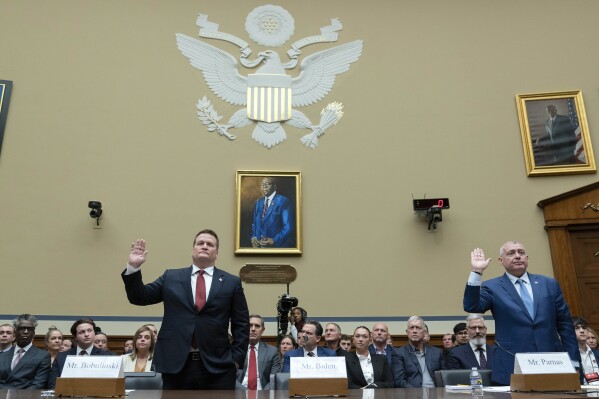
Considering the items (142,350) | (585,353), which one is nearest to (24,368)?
(142,350)

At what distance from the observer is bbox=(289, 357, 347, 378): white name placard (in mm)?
2550

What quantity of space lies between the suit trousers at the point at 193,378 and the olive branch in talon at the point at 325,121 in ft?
17.8

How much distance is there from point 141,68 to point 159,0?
125 cm

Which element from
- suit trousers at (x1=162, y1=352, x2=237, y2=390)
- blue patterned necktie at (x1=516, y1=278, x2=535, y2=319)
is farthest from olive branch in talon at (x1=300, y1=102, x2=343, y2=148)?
suit trousers at (x1=162, y1=352, x2=237, y2=390)

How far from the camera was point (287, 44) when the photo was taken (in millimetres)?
8883

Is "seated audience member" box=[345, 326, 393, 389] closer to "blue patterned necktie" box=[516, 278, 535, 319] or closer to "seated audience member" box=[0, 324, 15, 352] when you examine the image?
"blue patterned necktie" box=[516, 278, 535, 319]

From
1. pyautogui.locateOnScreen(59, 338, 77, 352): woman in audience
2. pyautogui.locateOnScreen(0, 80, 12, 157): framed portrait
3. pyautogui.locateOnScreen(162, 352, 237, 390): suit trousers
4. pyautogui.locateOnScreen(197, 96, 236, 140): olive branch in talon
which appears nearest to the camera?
pyautogui.locateOnScreen(162, 352, 237, 390): suit trousers

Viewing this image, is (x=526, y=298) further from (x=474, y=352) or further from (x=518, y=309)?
(x=474, y=352)

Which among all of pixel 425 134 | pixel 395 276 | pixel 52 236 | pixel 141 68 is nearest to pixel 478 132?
pixel 425 134

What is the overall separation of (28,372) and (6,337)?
0.80m

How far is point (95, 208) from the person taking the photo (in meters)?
7.65

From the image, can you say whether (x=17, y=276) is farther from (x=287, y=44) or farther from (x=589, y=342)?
(x=589, y=342)

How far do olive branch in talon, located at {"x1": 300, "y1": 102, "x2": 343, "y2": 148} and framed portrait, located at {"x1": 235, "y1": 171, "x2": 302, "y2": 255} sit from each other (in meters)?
0.58

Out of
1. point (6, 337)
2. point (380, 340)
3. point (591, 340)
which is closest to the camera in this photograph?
point (6, 337)
